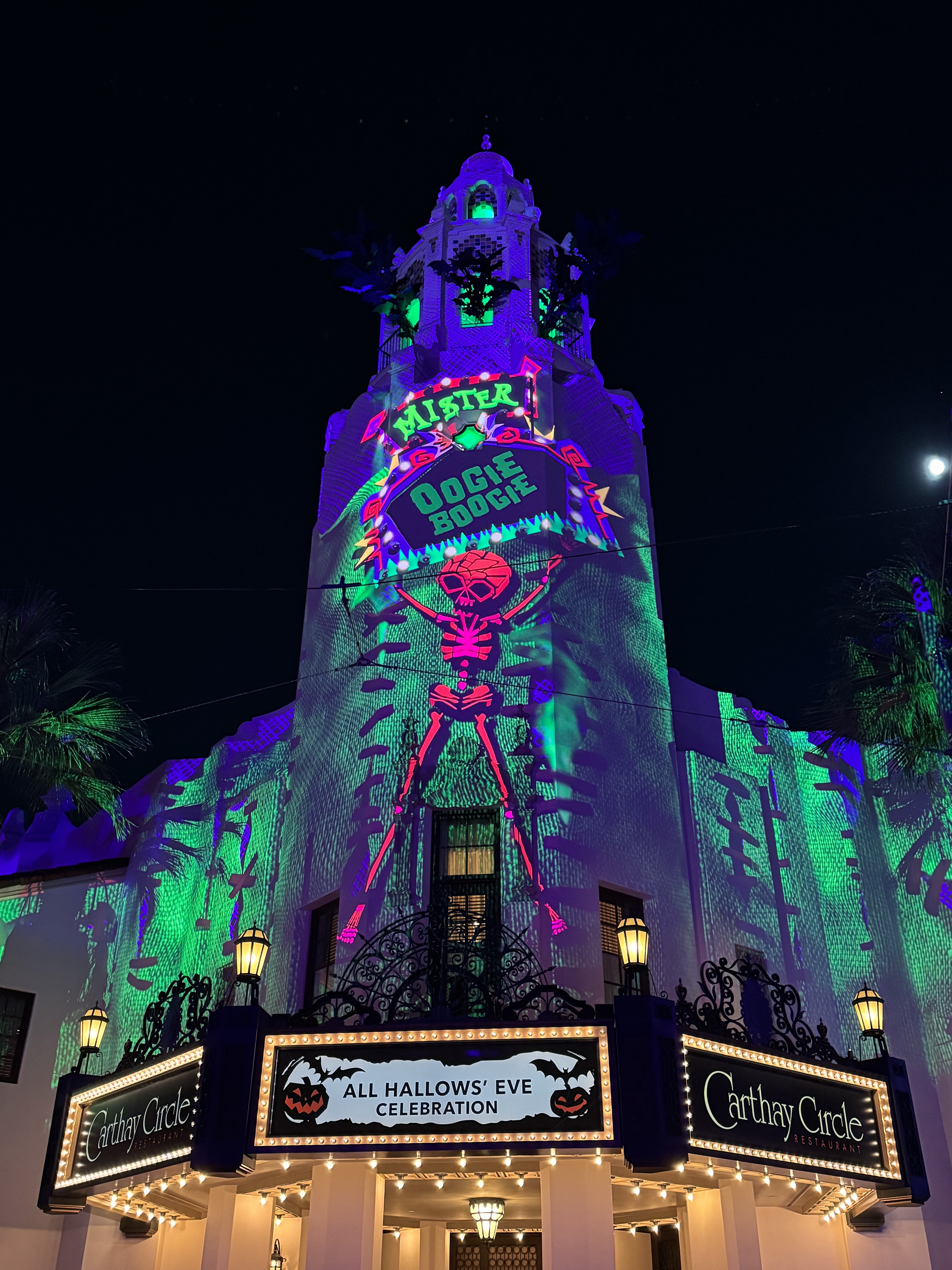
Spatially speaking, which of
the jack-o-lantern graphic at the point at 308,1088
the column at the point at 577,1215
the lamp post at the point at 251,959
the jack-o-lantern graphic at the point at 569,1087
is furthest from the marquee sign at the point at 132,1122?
the column at the point at 577,1215

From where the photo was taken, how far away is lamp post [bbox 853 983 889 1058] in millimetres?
15594

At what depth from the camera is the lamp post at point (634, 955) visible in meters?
13.9

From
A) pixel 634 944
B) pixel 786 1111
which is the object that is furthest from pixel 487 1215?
pixel 634 944

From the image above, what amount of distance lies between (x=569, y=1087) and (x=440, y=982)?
2259 millimetres

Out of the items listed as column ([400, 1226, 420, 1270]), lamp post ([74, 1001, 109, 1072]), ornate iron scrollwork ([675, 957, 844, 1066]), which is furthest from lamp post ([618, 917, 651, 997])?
lamp post ([74, 1001, 109, 1072])

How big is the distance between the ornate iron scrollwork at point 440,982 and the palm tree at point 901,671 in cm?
744

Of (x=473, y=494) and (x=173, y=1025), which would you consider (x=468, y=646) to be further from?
(x=173, y=1025)

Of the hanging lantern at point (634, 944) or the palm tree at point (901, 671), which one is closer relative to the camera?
the hanging lantern at point (634, 944)

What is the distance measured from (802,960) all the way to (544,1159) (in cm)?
764

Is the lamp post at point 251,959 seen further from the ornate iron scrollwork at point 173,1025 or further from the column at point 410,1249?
the column at point 410,1249

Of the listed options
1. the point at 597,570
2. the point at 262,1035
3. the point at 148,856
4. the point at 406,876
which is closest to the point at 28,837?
the point at 148,856

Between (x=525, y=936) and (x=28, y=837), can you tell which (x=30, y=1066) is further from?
(x=525, y=936)

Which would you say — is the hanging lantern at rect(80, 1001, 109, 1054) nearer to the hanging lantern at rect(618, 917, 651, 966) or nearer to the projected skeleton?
the projected skeleton

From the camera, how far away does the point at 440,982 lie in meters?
14.4
